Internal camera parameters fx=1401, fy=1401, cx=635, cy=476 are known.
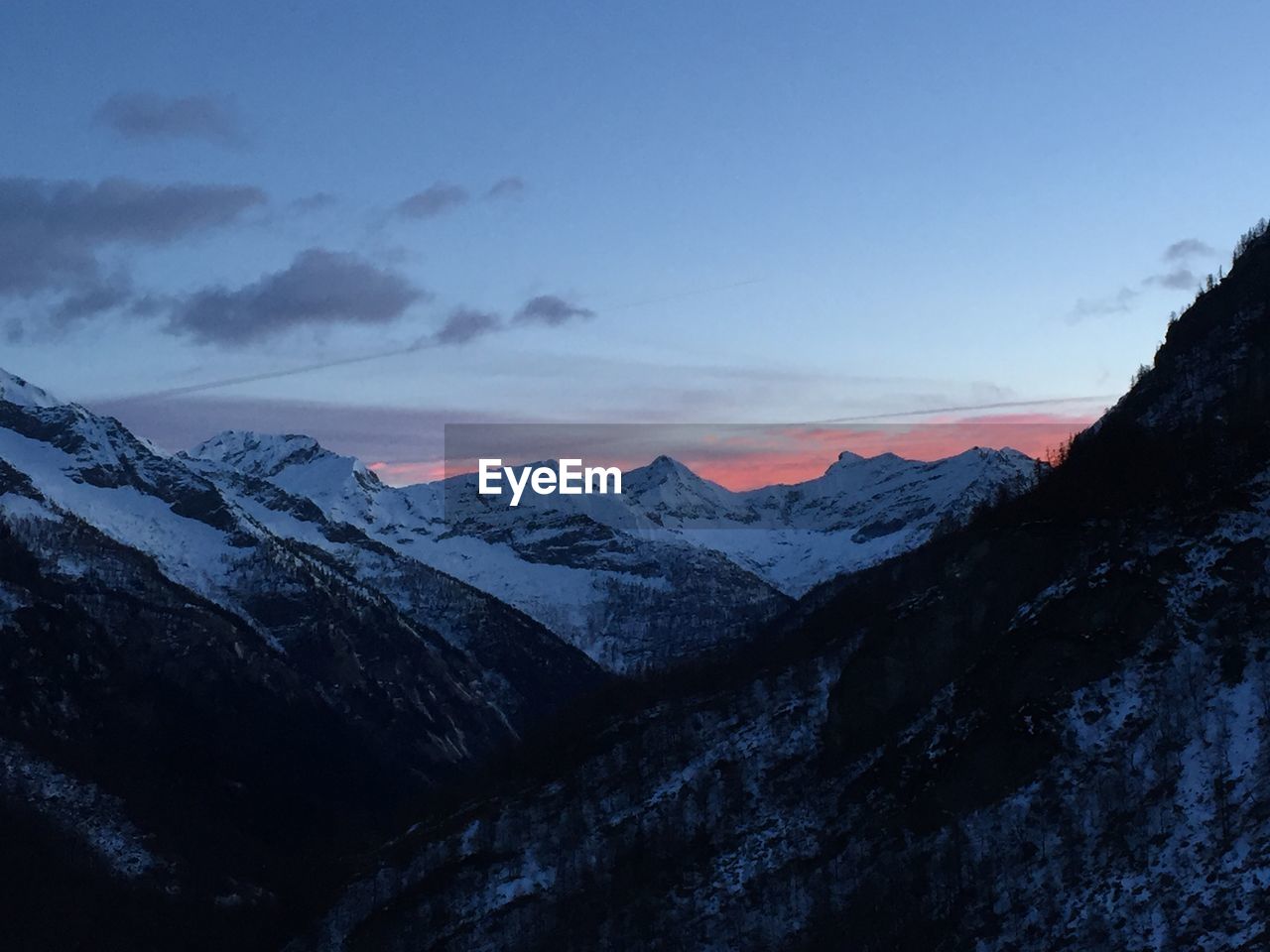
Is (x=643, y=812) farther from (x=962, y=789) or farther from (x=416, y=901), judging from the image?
(x=962, y=789)

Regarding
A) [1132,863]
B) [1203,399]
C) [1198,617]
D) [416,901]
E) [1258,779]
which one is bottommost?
[416,901]

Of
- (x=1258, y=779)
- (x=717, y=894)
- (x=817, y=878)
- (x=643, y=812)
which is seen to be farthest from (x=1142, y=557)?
(x=643, y=812)

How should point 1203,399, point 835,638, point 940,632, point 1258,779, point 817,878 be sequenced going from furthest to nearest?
point 835,638
point 1203,399
point 940,632
point 817,878
point 1258,779

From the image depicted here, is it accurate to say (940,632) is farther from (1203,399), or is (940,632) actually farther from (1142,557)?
(1203,399)

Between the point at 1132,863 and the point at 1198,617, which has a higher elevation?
the point at 1198,617

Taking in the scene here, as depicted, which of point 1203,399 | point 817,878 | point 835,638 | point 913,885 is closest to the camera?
point 913,885

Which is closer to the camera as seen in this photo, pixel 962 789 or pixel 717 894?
pixel 962 789
